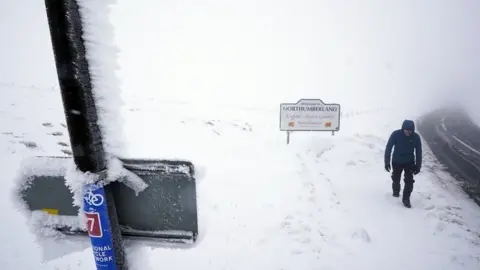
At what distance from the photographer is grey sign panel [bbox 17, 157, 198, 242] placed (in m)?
1.47

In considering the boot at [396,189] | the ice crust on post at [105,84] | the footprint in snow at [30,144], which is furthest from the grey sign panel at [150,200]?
the footprint in snow at [30,144]

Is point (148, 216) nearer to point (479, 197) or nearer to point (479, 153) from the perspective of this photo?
point (479, 197)

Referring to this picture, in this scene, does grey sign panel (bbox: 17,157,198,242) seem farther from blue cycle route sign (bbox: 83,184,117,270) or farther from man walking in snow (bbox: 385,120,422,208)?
man walking in snow (bbox: 385,120,422,208)

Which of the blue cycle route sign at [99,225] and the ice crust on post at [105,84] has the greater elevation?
the ice crust on post at [105,84]

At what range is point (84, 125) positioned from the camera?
1.38 metres

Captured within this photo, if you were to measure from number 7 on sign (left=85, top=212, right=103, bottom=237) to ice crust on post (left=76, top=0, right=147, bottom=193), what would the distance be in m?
0.12

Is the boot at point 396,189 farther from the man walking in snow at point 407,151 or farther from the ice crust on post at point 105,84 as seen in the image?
the ice crust on post at point 105,84

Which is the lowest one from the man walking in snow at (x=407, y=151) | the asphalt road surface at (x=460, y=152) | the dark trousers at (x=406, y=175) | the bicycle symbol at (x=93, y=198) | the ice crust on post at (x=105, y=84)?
the asphalt road surface at (x=460, y=152)

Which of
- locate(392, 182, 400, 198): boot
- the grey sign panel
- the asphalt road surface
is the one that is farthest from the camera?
the asphalt road surface

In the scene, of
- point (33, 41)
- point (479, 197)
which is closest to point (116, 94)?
point (479, 197)

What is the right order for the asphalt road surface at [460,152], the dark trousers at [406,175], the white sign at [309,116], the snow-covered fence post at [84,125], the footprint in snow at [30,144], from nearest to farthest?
the snow-covered fence post at [84,125]
the dark trousers at [406,175]
the asphalt road surface at [460,152]
the footprint in snow at [30,144]
the white sign at [309,116]

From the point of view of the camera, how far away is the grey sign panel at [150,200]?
1.47 metres

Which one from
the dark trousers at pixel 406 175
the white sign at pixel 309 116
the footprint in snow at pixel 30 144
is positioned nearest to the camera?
the dark trousers at pixel 406 175

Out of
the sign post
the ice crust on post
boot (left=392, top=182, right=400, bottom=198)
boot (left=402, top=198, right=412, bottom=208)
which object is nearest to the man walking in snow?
boot (left=402, top=198, right=412, bottom=208)
